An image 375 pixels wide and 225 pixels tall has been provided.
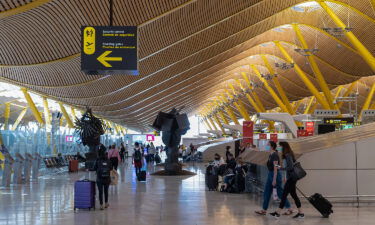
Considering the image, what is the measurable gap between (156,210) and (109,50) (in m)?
3.76

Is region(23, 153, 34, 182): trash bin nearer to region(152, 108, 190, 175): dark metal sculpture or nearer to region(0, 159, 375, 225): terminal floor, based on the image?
region(0, 159, 375, 225): terminal floor

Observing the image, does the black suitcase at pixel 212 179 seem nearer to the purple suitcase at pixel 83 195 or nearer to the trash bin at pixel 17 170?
the purple suitcase at pixel 83 195

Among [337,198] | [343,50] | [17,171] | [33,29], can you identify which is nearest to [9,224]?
[337,198]

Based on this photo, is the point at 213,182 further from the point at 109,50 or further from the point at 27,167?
the point at 27,167

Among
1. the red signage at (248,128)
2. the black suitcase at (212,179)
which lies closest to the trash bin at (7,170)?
the black suitcase at (212,179)

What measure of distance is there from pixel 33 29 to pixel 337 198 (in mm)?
13196

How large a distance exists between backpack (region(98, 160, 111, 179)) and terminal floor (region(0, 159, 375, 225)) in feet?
2.47

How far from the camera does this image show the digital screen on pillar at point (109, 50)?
12508 millimetres

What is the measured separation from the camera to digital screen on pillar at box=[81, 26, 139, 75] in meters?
12.5

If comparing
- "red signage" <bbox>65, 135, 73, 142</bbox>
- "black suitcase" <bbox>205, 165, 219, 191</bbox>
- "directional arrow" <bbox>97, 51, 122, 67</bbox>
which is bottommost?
"black suitcase" <bbox>205, 165, 219, 191</bbox>

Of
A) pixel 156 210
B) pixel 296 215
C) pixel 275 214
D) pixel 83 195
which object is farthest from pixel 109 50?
pixel 296 215

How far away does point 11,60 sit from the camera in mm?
23734

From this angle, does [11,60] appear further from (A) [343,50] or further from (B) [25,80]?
(A) [343,50]

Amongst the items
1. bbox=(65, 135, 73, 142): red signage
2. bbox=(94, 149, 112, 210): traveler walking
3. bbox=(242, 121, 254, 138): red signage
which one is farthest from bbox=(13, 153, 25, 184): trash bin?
bbox=(242, 121, 254, 138): red signage
